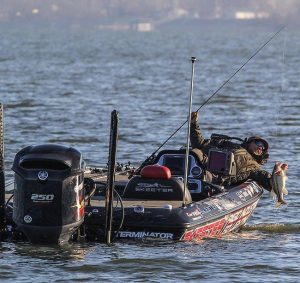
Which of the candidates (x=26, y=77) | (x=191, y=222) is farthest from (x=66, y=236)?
(x=26, y=77)

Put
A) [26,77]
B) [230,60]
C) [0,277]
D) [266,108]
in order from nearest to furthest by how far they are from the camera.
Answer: [0,277], [266,108], [26,77], [230,60]

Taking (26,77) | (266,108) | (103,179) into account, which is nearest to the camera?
(103,179)

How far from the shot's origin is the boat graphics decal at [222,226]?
17125 millimetres

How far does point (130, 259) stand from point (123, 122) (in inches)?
710

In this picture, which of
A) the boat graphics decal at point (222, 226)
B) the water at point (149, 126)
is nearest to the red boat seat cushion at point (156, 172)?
the boat graphics decal at point (222, 226)

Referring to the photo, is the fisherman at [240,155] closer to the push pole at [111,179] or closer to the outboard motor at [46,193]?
the push pole at [111,179]

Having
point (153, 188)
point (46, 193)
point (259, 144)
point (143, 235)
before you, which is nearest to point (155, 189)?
point (153, 188)

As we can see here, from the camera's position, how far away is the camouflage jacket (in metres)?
19.8

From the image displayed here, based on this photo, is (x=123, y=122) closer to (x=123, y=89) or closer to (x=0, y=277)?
(x=123, y=89)

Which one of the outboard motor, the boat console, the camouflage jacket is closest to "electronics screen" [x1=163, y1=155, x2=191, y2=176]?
the boat console

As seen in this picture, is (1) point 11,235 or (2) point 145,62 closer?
(1) point 11,235

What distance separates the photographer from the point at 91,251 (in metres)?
16.5

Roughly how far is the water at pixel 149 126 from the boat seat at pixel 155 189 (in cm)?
71

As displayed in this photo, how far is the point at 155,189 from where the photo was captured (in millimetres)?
17812
